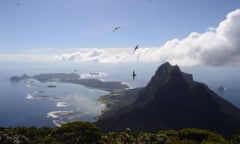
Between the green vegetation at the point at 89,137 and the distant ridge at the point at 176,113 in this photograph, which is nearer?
the green vegetation at the point at 89,137

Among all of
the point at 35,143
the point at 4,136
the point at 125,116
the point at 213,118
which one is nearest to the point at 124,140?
the point at 35,143

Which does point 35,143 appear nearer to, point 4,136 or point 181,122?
point 4,136

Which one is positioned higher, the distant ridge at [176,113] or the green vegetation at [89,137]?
the green vegetation at [89,137]

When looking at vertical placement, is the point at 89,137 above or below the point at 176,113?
above

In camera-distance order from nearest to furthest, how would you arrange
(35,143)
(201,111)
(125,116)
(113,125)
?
(35,143)
(113,125)
(125,116)
(201,111)

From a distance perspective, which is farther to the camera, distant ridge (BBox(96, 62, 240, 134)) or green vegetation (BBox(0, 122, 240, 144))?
distant ridge (BBox(96, 62, 240, 134))

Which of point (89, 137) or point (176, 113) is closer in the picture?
point (89, 137)

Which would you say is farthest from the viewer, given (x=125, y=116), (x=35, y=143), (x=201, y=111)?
(x=201, y=111)

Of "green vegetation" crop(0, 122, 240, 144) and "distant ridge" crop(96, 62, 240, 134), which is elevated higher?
"green vegetation" crop(0, 122, 240, 144)
